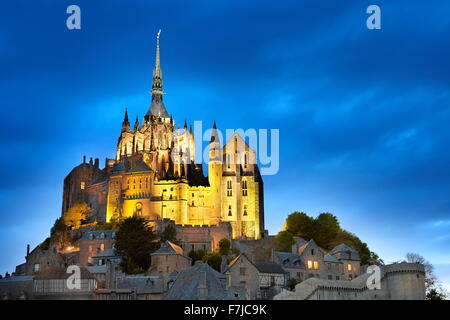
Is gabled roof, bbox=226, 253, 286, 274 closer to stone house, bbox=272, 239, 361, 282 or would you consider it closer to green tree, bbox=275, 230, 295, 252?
stone house, bbox=272, 239, 361, 282

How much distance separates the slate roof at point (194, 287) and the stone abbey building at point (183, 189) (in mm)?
45650

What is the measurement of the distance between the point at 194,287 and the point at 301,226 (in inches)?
1848

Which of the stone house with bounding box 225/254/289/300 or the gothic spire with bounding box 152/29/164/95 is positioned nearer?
Answer: the stone house with bounding box 225/254/289/300

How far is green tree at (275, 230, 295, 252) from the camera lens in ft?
334

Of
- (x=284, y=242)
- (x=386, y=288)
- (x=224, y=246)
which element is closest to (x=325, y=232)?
(x=284, y=242)

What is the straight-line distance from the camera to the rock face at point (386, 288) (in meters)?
71.3

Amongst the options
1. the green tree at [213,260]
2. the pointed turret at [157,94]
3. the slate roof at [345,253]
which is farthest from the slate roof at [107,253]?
the pointed turret at [157,94]

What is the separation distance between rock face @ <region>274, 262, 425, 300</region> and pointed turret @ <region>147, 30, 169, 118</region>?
89.2 metres

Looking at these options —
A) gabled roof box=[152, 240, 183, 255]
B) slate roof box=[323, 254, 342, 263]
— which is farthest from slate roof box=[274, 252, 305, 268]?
gabled roof box=[152, 240, 183, 255]

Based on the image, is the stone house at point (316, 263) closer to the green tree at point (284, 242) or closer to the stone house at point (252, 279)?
the stone house at point (252, 279)

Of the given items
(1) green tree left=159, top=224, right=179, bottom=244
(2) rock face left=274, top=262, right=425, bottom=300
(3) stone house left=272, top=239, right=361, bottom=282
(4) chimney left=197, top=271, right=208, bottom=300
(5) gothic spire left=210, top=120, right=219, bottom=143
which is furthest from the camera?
(5) gothic spire left=210, top=120, right=219, bottom=143

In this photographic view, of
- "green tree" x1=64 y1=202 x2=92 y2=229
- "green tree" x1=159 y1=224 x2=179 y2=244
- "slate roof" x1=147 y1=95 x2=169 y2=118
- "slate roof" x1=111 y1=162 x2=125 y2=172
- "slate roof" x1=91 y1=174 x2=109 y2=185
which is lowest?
"green tree" x1=159 y1=224 x2=179 y2=244
